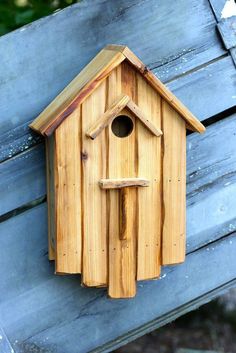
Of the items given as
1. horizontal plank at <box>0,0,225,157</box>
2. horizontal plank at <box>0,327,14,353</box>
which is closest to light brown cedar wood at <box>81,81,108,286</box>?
horizontal plank at <box>0,0,225,157</box>

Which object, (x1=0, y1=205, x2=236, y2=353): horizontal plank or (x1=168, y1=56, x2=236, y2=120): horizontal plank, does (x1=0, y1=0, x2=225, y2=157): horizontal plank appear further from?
(x1=0, y1=205, x2=236, y2=353): horizontal plank

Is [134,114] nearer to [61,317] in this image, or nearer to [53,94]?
[53,94]

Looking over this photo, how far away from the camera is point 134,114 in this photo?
2209 mm

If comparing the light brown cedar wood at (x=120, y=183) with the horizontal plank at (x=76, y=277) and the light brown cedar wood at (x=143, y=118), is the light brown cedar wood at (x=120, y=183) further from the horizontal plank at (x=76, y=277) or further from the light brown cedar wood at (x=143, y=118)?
the horizontal plank at (x=76, y=277)

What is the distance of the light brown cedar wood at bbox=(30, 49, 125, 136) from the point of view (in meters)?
2.16

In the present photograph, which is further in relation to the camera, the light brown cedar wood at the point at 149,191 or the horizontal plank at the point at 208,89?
the horizontal plank at the point at 208,89

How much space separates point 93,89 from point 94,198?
31 cm

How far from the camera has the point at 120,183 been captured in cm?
223

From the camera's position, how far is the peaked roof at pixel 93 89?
2.16 m

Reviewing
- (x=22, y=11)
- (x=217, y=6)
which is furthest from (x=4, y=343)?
(x=217, y=6)

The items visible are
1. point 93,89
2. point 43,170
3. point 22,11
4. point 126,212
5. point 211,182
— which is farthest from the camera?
point 22,11

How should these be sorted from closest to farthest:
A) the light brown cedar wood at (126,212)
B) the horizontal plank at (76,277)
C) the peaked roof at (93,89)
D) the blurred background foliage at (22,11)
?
the peaked roof at (93,89)
the light brown cedar wood at (126,212)
the horizontal plank at (76,277)
the blurred background foliage at (22,11)

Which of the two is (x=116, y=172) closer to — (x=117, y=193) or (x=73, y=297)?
(x=117, y=193)

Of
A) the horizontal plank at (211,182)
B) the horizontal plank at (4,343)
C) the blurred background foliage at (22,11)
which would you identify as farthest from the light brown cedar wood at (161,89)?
the horizontal plank at (4,343)
